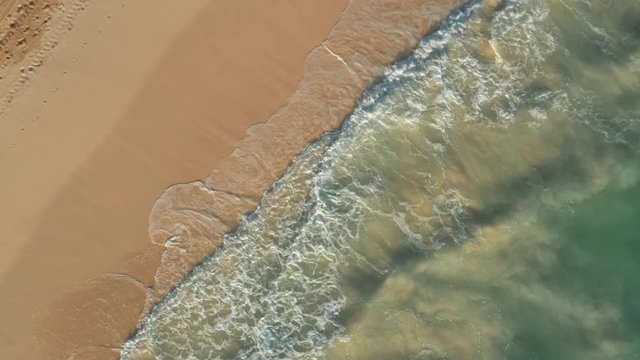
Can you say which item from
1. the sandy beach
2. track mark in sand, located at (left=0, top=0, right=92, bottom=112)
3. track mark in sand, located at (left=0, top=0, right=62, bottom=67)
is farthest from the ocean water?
track mark in sand, located at (left=0, top=0, right=62, bottom=67)

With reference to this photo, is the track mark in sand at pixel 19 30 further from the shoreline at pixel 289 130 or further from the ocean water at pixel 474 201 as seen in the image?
the ocean water at pixel 474 201

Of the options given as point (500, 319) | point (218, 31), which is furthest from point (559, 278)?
point (218, 31)

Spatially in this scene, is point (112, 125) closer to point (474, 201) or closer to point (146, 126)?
point (146, 126)

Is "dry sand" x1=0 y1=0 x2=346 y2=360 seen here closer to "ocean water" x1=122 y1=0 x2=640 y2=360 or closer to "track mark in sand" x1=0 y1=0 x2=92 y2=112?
"track mark in sand" x1=0 y1=0 x2=92 y2=112


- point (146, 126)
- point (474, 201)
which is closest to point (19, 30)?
point (146, 126)

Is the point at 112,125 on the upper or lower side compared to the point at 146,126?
lower

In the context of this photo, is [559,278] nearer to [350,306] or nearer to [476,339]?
[476,339]
